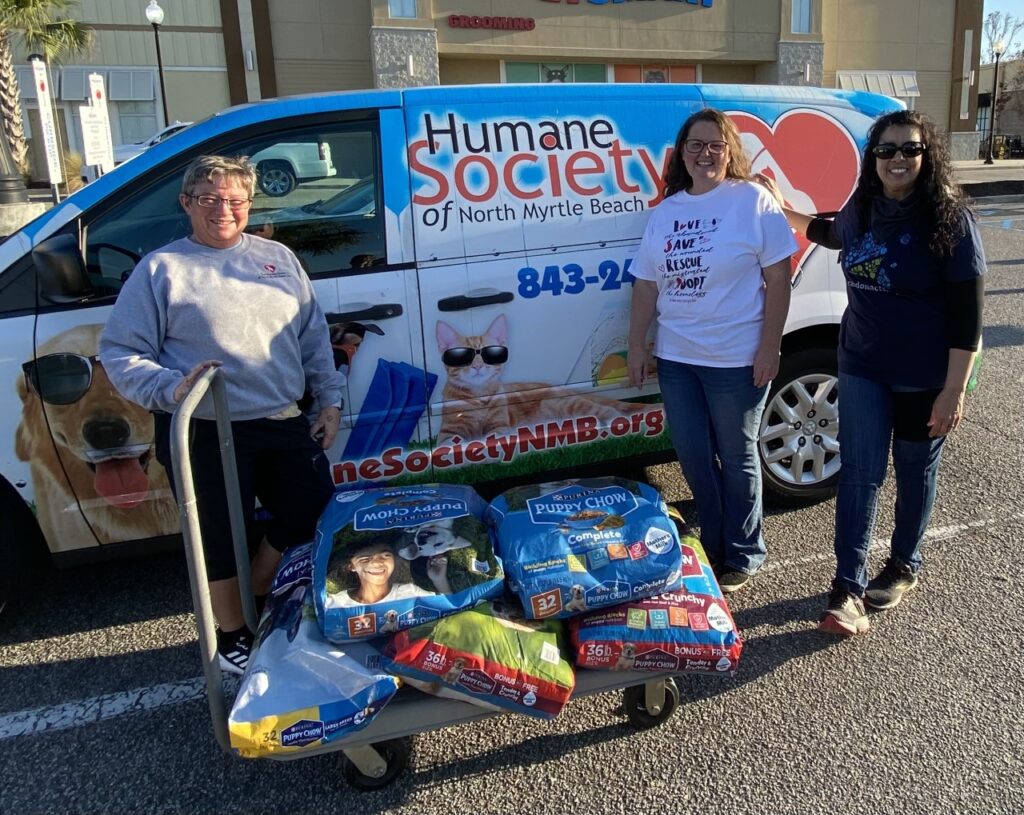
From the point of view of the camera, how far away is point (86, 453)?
282 centimetres

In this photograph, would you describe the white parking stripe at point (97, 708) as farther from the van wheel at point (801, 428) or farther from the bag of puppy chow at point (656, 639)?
the van wheel at point (801, 428)

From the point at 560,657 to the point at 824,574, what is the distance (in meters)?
1.53

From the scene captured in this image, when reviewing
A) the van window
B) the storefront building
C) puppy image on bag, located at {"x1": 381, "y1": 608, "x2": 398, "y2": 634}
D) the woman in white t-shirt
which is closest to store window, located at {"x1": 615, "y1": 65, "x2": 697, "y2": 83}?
the storefront building

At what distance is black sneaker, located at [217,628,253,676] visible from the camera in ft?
8.32

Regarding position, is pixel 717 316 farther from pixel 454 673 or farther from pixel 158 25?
pixel 158 25

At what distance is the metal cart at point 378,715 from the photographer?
1876mm

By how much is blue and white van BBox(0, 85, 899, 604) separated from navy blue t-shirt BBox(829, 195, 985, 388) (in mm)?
808

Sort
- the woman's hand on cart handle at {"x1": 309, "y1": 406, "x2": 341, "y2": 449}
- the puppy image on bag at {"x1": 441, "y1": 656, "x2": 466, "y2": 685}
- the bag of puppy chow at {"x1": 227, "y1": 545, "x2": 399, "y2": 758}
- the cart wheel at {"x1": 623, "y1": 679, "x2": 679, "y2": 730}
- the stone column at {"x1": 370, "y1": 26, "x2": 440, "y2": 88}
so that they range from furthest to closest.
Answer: the stone column at {"x1": 370, "y1": 26, "x2": 440, "y2": 88} < the woman's hand on cart handle at {"x1": 309, "y1": 406, "x2": 341, "y2": 449} < the cart wheel at {"x1": 623, "y1": 679, "x2": 679, "y2": 730} < the puppy image on bag at {"x1": 441, "y1": 656, "x2": 466, "y2": 685} < the bag of puppy chow at {"x1": 227, "y1": 545, "x2": 399, "y2": 758}

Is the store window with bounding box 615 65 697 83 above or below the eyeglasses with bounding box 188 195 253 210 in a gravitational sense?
above

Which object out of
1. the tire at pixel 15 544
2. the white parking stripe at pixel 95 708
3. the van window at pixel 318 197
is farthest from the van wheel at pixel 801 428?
the tire at pixel 15 544

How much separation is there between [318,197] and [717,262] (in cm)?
149

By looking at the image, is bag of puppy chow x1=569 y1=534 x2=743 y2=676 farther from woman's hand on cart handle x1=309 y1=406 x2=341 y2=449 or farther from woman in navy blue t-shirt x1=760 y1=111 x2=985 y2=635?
woman's hand on cart handle x1=309 y1=406 x2=341 y2=449

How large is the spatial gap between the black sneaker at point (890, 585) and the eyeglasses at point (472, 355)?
5.37 ft

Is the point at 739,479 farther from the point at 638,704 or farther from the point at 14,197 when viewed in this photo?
the point at 14,197
